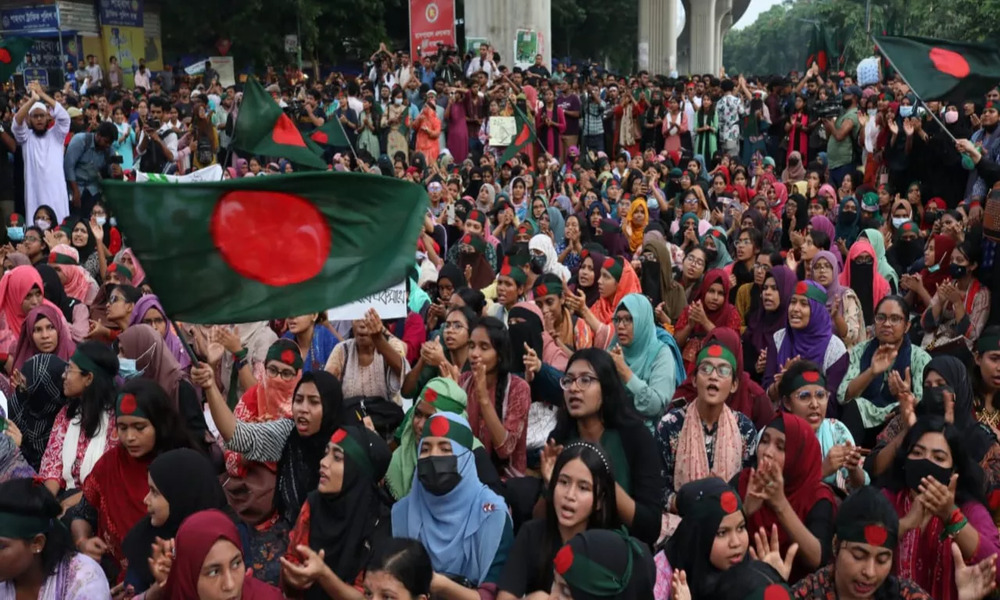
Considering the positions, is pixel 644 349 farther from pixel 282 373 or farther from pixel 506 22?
pixel 506 22

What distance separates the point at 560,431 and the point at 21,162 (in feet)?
28.1

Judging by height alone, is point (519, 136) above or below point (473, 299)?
above

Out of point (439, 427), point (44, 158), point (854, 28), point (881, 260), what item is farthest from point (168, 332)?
point (854, 28)

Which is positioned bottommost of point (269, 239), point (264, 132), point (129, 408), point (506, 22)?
point (129, 408)

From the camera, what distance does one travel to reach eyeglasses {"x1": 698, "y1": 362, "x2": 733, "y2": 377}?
4207mm

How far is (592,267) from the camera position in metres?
6.66

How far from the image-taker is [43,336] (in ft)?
17.6

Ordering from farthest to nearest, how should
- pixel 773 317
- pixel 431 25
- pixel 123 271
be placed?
pixel 431 25 < pixel 123 271 < pixel 773 317

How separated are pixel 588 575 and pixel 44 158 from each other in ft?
29.7

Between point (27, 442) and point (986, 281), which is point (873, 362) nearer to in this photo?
point (986, 281)

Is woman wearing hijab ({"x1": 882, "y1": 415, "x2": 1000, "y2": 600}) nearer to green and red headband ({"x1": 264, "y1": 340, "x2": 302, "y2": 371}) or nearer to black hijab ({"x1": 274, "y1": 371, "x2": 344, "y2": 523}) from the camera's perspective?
black hijab ({"x1": 274, "y1": 371, "x2": 344, "y2": 523})

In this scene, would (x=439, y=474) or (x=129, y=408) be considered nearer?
(x=439, y=474)

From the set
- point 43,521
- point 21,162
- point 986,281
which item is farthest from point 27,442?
point 21,162

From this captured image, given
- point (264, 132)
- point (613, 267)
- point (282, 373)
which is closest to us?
point (282, 373)
